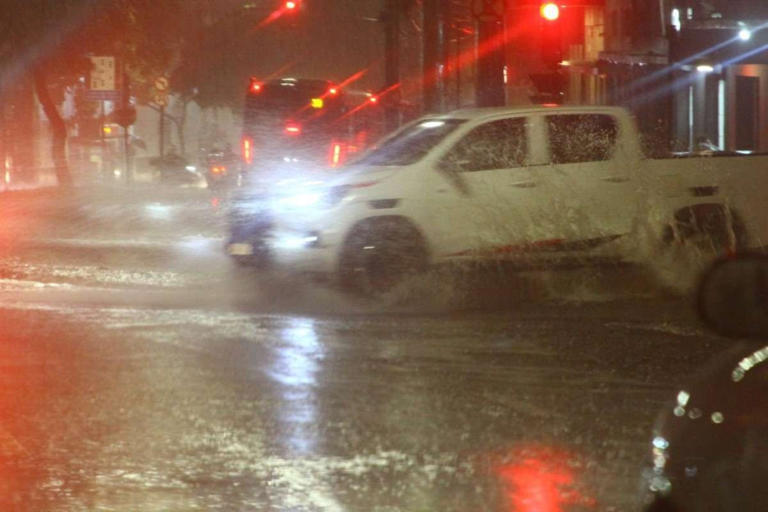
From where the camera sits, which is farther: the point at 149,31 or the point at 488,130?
the point at 149,31

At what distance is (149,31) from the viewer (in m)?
43.6

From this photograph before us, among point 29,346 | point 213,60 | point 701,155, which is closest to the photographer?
point 29,346

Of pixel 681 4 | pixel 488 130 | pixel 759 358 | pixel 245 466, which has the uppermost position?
pixel 681 4

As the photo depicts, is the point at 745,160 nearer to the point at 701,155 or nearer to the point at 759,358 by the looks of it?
the point at 701,155

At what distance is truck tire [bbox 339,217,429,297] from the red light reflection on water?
19.3 feet

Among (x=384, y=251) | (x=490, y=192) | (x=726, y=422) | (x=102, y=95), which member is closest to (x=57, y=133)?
(x=102, y=95)

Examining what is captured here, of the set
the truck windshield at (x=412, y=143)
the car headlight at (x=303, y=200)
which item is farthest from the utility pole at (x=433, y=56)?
the car headlight at (x=303, y=200)

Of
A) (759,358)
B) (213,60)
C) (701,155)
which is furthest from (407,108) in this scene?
(213,60)

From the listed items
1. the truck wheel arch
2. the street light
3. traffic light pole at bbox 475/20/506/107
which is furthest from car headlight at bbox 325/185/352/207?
the street light

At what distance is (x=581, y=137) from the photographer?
1390cm

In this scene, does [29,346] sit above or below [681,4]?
below

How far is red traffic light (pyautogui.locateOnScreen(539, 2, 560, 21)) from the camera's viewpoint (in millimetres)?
20328

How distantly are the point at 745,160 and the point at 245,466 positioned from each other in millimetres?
8126

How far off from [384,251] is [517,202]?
50.9 inches
